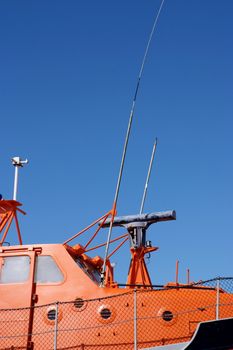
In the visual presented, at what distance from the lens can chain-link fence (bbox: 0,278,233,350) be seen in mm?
13172

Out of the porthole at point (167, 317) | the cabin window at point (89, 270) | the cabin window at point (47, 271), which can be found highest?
the cabin window at point (89, 270)

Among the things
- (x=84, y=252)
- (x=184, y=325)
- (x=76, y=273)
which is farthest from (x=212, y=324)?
(x=84, y=252)

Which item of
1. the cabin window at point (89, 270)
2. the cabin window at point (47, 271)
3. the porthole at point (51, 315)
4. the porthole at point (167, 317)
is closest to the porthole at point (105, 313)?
the porthole at point (51, 315)

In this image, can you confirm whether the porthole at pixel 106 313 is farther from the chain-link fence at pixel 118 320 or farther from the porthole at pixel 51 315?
the porthole at pixel 51 315

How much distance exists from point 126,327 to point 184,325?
1326mm

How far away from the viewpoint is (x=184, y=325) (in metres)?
13.2

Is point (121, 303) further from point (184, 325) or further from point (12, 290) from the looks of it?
point (12, 290)

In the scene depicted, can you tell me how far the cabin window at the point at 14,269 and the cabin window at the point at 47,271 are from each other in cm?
25

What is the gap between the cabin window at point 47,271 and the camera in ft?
46.8

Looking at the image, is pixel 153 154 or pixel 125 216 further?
pixel 153 154

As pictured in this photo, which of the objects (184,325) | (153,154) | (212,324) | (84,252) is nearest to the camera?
(212,324)

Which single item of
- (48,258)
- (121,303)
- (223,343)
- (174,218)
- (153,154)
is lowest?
(223,343)

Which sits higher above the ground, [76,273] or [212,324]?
[76,273]

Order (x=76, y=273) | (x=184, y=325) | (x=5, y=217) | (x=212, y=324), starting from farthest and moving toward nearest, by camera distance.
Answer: (x=5, y=217) → (x=76, y=273) → (x=184, y=325) → (x=212, y=324)
